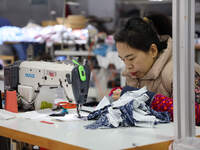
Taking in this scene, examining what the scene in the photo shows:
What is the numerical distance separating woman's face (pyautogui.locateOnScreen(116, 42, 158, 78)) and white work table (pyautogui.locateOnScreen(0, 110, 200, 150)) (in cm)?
79

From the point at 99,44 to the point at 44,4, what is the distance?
4.27ft

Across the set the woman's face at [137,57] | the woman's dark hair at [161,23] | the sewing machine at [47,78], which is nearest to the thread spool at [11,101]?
the sewing machine at [47,78]

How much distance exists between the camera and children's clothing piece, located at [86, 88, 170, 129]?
169 centimetres

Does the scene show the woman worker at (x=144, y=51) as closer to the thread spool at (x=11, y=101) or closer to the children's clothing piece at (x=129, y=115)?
the children's clothing piece at (x=129, y=115)

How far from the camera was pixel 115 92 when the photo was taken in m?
2.13

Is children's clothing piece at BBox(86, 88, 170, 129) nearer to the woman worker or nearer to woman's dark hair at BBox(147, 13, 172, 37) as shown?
the woman worker

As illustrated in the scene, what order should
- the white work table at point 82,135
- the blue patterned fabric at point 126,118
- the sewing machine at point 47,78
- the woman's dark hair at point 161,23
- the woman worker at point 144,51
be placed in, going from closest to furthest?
the white work table at point 82,135 → the blue patterned fabric at point 126,118 → the sewing machine at point 47,78 → the woman worker at point 144,51 → the woman's dark hair at point 161,23

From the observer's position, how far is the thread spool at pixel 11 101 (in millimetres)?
2129

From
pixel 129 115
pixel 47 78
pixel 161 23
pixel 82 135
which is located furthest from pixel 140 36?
pixel 82 135

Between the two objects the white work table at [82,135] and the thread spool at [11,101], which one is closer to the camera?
the white work table at [82,135]

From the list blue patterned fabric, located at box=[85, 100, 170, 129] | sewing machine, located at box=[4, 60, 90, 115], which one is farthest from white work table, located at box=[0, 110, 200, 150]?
sewing machine, located at box=[4, 60, 90, 115]

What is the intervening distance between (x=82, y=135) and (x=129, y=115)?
0.93 ft

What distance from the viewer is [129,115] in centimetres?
171

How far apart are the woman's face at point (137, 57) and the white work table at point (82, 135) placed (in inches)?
31.1
